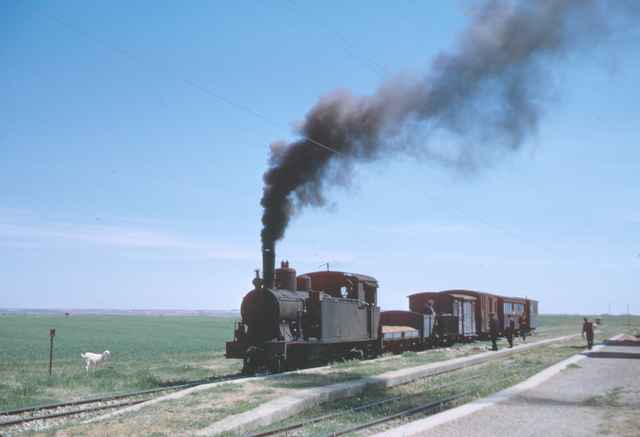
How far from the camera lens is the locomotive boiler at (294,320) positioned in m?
15.5

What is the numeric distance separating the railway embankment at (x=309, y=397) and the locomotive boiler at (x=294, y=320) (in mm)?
2287

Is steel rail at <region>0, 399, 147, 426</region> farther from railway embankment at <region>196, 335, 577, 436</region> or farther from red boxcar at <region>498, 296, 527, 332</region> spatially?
red boxcar at <region>498, 296, 527, 332</region>

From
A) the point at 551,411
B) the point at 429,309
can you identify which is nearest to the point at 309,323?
the point at 551,411

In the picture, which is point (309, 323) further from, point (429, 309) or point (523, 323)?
point (523, 323)

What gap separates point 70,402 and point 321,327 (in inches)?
276

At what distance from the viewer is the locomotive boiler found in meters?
15.5

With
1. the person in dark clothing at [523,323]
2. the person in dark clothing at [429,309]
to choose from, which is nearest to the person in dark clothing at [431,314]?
the person in dark clothing at [429,309]

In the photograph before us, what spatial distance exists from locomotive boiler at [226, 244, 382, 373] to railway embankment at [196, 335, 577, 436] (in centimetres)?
229

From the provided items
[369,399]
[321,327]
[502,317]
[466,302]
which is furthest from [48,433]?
[502,317]

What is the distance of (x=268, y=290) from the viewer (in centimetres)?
1548

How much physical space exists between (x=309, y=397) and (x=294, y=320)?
4832mm

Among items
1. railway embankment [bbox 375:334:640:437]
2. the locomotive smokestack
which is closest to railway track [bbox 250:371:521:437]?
railway embankment [bbox 375:334:640:437]

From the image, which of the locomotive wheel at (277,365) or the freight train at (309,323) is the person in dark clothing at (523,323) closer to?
the freight train at (309,323)

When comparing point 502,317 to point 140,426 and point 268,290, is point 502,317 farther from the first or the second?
point 140,426
